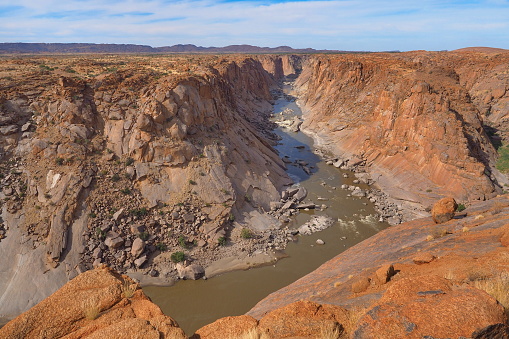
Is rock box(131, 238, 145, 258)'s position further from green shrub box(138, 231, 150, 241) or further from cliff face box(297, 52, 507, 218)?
cliff face box(297, 52, 507, 218)

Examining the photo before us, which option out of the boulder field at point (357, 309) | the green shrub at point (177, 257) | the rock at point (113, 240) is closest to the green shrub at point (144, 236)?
the rock at point (113, 240)

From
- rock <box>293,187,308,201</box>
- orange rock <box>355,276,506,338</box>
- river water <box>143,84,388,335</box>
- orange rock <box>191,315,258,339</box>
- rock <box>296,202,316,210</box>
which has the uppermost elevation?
orange rock <box>355,276,506,338</box>

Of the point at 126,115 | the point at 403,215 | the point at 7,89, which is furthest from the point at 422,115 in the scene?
the point at 7,89

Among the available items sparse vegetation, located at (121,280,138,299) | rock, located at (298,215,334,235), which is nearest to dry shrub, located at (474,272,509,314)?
sparse vegetation, located at (121,280,138,299)

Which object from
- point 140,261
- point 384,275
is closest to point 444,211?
point 384,275

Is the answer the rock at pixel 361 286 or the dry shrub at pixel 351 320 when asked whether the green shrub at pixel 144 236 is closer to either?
the rock at pixel 361 286

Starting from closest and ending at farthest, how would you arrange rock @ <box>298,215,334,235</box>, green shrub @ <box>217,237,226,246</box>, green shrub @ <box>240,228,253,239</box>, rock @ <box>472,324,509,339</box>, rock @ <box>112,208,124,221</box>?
rock @ <box>472,324,509,339</box> < rock @ <box>112,208,124,221</box> < green shrub @ <box>217,237,226,246</box> < green shrub @ <box>240,228,253,239</box> < rock @ <box>298,215,334,235</box>

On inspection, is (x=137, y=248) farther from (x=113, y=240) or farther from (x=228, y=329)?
(x=228, y=329)
